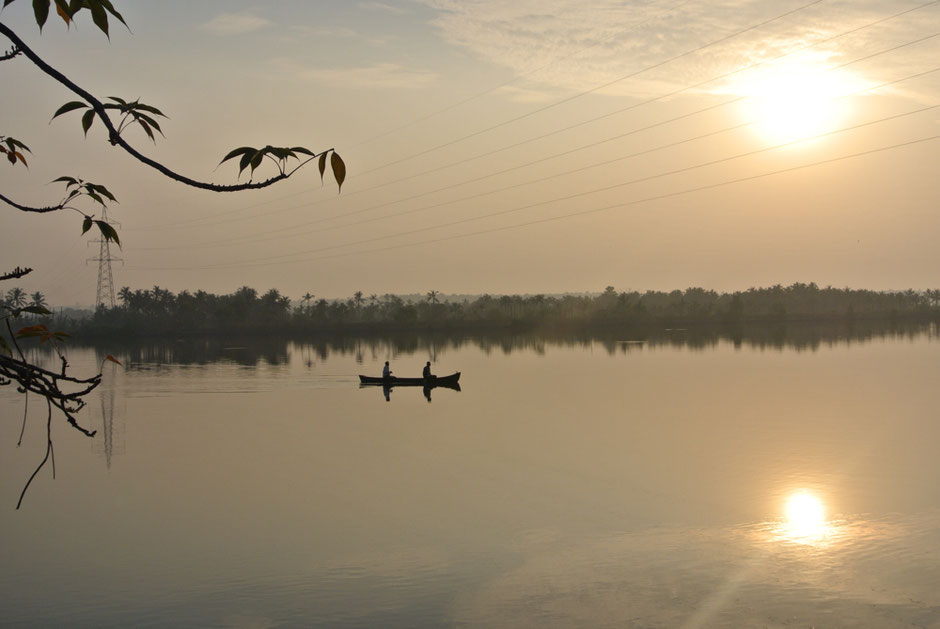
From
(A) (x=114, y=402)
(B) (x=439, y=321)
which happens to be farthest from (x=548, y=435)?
(B) (x=439, y=321)

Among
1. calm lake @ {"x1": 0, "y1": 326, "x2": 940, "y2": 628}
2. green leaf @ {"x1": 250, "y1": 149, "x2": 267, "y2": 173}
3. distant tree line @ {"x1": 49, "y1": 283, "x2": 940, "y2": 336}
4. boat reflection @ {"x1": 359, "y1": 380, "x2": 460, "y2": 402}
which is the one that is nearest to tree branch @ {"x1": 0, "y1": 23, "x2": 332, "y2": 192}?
green leaf @ {"x1": 250, "y1": 149, "x2": 267, "y2": 173}

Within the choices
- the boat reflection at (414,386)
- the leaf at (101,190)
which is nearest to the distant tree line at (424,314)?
the boat reflection at (414,386)

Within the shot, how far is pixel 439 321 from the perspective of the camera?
116 metres

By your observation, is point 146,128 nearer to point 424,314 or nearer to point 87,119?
point 87,119

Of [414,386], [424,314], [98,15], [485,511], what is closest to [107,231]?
[98,15]

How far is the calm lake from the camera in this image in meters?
12.0

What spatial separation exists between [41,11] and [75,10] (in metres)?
0.10

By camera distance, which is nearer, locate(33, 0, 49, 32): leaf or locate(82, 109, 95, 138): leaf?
locate(33, 0, 49, 32): leaf

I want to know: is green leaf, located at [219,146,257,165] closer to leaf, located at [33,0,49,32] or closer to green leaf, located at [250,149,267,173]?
green leaf, located at [250,149,267,173]

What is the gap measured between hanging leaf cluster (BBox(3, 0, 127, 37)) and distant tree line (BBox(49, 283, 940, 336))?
105 meters

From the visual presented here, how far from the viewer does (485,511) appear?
1758 cm

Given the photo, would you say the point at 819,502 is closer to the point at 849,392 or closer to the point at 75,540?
the point at 75,540

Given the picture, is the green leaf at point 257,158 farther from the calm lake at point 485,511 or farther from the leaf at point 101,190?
the calm lake at point 485,511

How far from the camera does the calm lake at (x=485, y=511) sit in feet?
39.5
